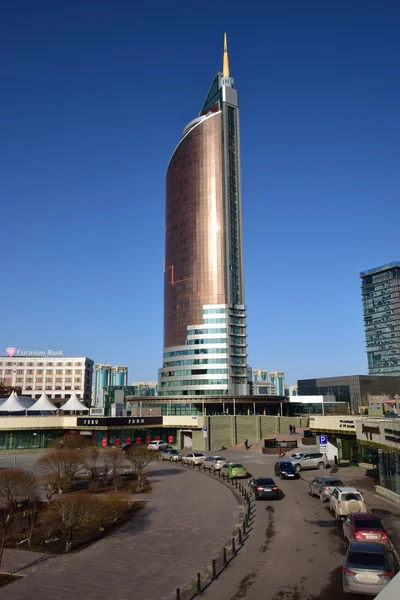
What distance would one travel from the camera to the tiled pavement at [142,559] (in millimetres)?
17031

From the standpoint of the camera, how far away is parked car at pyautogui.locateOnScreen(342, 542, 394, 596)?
14.8 m

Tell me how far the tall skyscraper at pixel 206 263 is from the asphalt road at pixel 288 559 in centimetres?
9639

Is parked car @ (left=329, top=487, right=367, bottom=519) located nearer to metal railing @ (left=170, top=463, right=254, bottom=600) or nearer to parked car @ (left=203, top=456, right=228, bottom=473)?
metal railing @ (left=170, top=463, right=254, bottom=600)

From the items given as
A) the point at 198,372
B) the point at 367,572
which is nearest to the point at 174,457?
the point at 367,572

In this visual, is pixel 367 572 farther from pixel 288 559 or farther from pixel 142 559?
pixel 142 559

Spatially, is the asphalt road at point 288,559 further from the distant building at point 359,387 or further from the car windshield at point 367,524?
the distant building at point 359,387

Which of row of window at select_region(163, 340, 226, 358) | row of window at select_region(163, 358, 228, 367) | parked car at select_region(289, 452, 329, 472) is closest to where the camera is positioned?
parked car at select_region(289, 452, 329, 472)

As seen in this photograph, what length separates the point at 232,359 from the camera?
422 feet

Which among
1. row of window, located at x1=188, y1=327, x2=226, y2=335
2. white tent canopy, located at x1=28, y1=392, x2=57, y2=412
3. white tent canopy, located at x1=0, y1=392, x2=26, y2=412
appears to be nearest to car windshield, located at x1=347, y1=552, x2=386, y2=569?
white tent canopy, located at x1=28, y1=392, x2=57, y2=412

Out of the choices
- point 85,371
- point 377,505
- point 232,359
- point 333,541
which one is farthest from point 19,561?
point 85,371

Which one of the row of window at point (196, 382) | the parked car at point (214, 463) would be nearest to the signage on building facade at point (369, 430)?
the parked car at point (214, 463)

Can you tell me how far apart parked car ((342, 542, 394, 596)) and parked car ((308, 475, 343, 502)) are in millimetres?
15956

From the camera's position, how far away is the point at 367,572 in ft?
48.9

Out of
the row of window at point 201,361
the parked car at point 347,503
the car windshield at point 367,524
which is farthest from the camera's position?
the row of window at point 201,361
